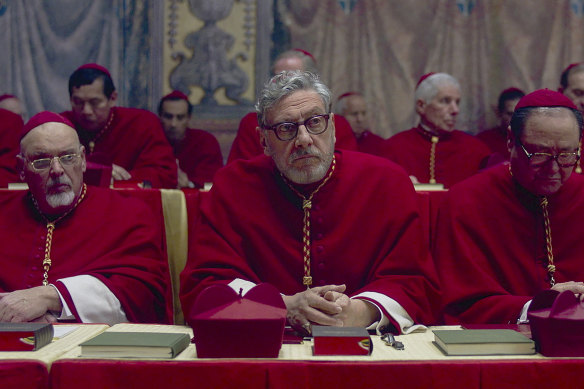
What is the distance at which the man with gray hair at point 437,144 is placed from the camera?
18.9 feet

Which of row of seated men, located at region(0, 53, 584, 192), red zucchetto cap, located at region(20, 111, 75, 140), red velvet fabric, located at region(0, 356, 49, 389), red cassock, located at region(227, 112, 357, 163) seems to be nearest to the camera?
red velvet fabric, located at region(0, 356, 49, 389)

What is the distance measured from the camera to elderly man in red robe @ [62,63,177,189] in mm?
5301

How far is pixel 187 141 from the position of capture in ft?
21.7

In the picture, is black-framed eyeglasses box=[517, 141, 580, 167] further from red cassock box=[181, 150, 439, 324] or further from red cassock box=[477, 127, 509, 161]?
red cassock box=[477, 127, 509, 161]

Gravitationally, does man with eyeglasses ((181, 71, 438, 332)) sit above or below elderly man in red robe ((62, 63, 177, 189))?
below

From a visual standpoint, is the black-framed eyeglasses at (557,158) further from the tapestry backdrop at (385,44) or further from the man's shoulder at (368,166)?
the tapestry backdrop at (385,44)

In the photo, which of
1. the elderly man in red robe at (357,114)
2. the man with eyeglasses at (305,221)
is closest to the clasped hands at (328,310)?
the man with eyeglasses at (305,221)

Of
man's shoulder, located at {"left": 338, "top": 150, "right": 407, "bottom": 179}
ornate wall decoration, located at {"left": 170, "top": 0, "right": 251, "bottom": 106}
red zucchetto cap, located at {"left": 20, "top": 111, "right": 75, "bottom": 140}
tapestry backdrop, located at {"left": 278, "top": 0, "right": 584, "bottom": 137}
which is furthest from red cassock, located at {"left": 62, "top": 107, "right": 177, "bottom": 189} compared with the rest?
man's shoulder, located at {"left": 338, "top": 150, "right": 407, "bottom": 179}

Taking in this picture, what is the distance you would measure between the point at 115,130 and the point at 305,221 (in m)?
3.17

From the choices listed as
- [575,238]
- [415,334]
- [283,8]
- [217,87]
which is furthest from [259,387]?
[283,8]

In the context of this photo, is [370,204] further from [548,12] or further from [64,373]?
[548,12]

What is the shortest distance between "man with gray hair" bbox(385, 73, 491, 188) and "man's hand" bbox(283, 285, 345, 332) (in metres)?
3.58

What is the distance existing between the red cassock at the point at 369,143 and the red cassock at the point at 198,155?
131 cm

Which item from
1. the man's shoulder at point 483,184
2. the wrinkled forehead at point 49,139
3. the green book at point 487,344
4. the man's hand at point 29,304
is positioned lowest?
the man's hand at point 29,304
